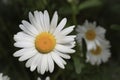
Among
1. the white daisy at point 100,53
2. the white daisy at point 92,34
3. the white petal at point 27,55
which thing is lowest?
the white daisy at point 100,53

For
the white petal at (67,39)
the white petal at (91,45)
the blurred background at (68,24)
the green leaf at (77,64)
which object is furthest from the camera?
the white petal at (91,45)

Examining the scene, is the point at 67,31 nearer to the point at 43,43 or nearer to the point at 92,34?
the point at 43,43

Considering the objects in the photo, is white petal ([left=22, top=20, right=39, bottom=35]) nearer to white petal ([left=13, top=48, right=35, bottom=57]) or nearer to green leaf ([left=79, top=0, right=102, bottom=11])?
white petal ([left=13, top=48, right=35, bottom=57])

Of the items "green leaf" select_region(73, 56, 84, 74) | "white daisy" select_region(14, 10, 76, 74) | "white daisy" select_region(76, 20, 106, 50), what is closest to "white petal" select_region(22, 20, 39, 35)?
"white daisy" select_region(14, 10, 76, 74)

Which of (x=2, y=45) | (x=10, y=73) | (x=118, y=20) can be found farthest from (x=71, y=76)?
(x=118, y=20)

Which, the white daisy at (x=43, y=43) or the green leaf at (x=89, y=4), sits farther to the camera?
the green leaf at (x=89, y=4)

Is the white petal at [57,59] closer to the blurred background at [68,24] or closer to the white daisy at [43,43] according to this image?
the white daisy at [43,43]

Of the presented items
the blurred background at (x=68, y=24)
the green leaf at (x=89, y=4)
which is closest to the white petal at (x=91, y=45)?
the blurred background at (x=68, y=24)
